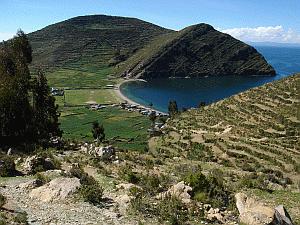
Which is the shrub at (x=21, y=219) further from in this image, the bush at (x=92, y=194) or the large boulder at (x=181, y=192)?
the large boulder at (x=181, y=192)

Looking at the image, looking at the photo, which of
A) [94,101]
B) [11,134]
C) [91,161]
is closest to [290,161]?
[91,161]

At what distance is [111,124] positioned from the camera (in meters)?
140

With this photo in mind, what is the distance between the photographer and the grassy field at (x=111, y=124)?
111 meters

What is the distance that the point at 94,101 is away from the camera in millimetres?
190500

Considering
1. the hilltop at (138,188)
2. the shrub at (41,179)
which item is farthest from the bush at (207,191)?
the shrub at (41,179)

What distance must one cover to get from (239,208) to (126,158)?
1701cm

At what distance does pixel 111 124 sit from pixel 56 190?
11853cm

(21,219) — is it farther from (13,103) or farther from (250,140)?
(250,140)

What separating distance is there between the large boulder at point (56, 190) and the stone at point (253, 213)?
28.3 feet

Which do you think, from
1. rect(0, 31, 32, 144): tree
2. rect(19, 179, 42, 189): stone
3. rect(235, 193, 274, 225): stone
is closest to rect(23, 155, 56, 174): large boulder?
rect(19, 179, 42, 189): stone

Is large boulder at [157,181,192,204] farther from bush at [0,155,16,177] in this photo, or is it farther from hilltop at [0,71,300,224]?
bush at [0,155,16,177]

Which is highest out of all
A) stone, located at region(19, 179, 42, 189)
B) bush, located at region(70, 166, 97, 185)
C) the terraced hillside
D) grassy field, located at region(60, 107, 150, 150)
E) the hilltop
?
bush, located at region(70, 166, 97, 185)

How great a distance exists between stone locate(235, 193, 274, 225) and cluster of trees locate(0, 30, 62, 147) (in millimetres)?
26306

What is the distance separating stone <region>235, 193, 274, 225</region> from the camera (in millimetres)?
18906
